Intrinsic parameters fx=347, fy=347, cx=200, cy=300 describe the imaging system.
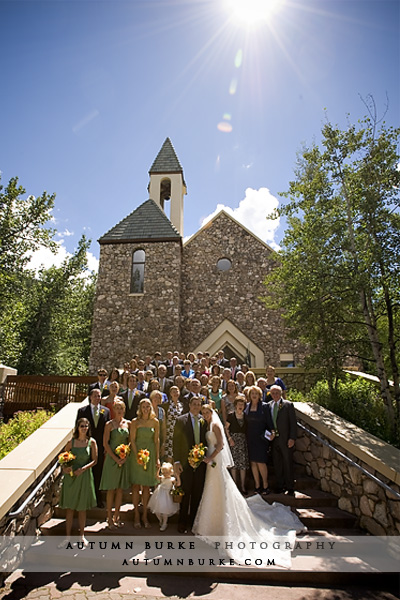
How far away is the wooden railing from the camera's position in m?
10.3

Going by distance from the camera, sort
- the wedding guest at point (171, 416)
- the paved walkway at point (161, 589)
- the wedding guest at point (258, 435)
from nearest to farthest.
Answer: the paved walkway at point (161, 589) → the wedding guest at point (258, 435) → the wedding guest at point (171, 416)

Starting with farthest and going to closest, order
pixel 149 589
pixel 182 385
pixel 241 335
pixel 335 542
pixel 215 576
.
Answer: pixel 241 335 < pixel 182 385 < pixel 335 542 < pixel 215 576 < pixel 149 589

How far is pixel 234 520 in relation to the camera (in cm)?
429

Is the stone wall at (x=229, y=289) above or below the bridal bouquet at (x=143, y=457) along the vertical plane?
above

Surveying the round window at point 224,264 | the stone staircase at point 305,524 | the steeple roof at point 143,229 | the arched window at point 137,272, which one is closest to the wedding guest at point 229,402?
the stone staircase at point 305,524

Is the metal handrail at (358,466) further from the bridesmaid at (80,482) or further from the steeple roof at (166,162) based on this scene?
the steeple roof at (166,162)

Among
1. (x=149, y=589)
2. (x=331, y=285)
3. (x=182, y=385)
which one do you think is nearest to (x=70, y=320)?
(x=182, y=385)

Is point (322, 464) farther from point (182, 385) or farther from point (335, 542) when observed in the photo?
point (182, 385)

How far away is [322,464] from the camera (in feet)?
19.4

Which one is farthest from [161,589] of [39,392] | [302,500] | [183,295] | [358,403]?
[183,295]

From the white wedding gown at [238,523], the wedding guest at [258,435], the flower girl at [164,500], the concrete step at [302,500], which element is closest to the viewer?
the white wedding gown at [238,523]

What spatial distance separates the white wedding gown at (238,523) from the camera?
4.03 meters

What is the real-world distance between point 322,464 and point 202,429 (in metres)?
2.48

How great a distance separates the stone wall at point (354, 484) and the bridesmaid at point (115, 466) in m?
3.24
